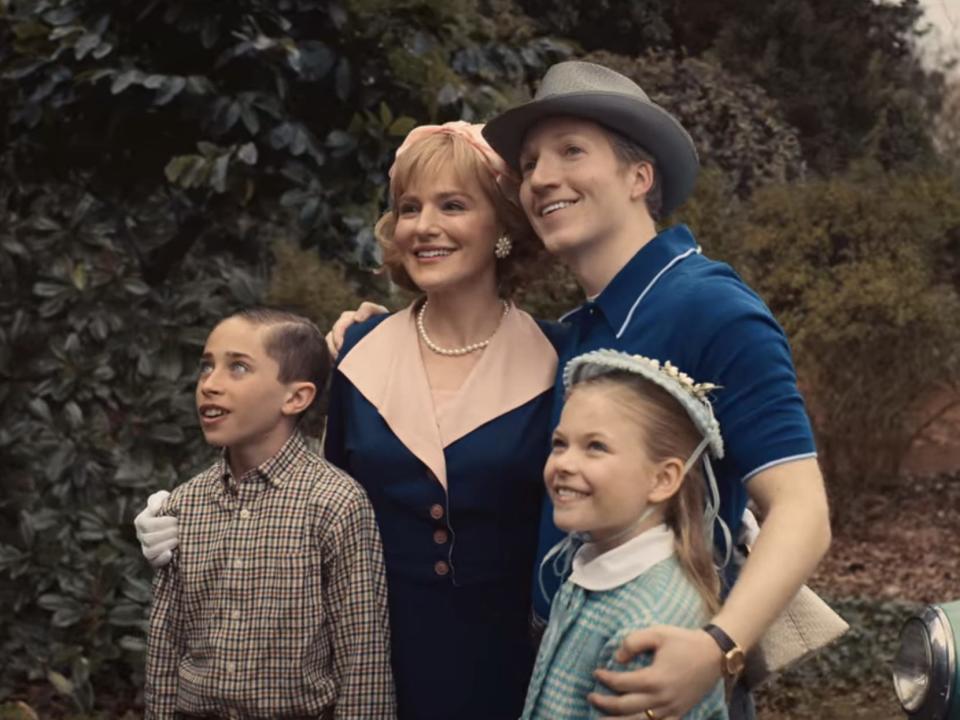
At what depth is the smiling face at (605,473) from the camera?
2463mm

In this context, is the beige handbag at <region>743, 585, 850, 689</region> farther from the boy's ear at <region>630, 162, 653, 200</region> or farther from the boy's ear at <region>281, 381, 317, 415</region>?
the boy's ear at <region>281, 381, 317, 415</region>

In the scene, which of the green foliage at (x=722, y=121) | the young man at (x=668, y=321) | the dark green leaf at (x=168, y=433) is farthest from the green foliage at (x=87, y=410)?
the green foliage at (x=722, y=121)

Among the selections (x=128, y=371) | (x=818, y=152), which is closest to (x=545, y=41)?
(x=128, y=371)

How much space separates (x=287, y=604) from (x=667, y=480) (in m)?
0.86

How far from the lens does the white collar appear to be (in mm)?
2459

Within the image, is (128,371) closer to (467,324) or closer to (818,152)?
(467,324)

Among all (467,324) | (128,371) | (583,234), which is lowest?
(128,371)

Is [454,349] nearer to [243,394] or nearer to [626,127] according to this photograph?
[243,394]


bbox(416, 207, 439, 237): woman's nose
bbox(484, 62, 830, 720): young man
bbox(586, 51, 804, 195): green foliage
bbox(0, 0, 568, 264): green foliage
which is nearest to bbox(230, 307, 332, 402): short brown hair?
bbox(416, 207, 439, 237): woman's nose

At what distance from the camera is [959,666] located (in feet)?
9.44

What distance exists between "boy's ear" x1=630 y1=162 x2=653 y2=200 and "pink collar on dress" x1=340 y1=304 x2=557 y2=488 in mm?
451

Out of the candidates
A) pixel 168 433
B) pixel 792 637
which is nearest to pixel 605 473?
pixel 792 637

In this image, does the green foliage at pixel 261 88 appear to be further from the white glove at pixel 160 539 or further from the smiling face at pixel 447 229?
the white glove at pixel 160 539

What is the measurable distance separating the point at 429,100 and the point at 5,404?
2.03 metres
